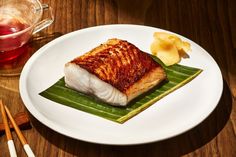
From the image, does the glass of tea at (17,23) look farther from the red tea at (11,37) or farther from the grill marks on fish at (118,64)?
the grill marks on fish at (118,64)

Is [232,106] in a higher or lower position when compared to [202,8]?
lower

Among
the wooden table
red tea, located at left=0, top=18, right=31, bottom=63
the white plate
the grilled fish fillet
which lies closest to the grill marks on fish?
the grilled fish fillet

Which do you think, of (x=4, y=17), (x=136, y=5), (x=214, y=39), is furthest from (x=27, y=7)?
(x=214, y=39)

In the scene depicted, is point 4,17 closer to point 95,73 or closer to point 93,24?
point 93,24

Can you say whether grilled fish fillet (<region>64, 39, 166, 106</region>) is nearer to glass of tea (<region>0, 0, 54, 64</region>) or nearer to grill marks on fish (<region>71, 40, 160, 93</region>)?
grill marks on fish (<region>71, 40, 160, 93</region>)

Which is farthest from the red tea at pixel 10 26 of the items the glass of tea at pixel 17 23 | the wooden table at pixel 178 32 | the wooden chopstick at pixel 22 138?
the wooden chopstick at pixel 22 138

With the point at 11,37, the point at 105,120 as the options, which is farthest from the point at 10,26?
the point at 105,120
